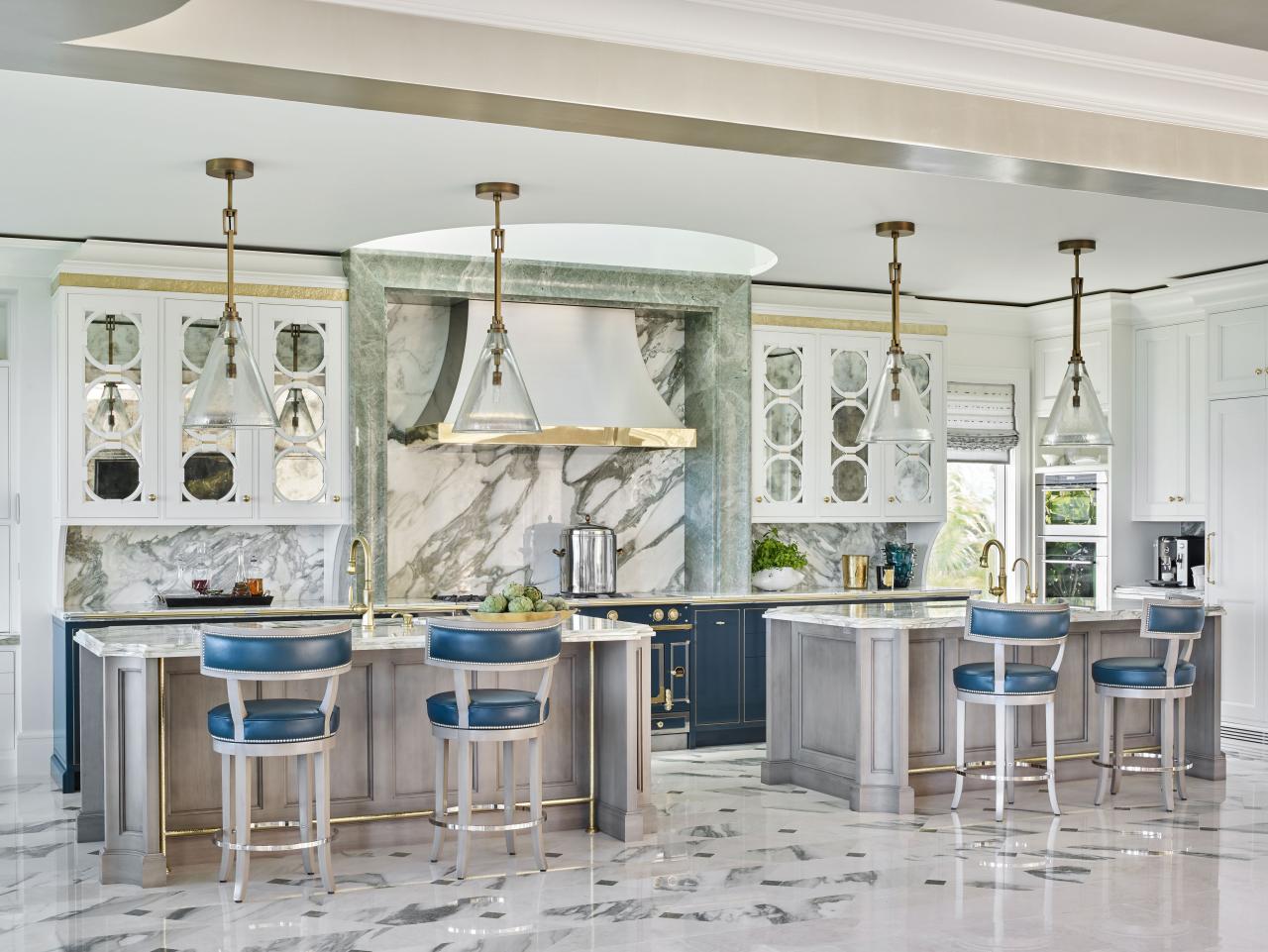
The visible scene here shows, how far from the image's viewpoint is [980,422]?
9.09 m

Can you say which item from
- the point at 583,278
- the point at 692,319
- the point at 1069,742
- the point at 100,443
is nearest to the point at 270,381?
the point at 100,443

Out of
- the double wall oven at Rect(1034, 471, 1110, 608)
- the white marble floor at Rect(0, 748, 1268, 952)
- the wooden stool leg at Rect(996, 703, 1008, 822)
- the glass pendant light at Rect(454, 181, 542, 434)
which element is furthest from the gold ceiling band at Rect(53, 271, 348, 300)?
the double wall oven at Rect(1034, 471, 1110, 608)

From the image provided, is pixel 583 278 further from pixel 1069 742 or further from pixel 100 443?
pixel 1069 742

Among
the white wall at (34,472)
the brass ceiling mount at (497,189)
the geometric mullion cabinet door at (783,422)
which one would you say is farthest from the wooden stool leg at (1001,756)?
the white wall at (34,472)

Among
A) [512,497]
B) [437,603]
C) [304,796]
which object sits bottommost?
[304,796]

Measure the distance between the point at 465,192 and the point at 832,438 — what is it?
10.9 ft

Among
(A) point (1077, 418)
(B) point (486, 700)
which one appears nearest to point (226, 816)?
(B) point (486, 700)

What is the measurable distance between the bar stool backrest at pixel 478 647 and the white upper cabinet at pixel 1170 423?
16.7ft

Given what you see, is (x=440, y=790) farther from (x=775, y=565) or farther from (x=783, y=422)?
(x=783, y=422)

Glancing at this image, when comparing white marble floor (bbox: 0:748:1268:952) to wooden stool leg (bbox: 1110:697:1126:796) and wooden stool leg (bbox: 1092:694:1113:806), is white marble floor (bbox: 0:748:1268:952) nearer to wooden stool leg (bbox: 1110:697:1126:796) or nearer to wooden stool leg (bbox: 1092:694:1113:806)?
wooden stool leg (bbox: 1092:694:1113:806)

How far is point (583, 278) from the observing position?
7.41m

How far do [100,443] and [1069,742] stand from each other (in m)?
5.08

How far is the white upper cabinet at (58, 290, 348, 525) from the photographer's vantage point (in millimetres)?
6609

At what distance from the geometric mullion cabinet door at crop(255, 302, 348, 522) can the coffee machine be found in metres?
5.14
